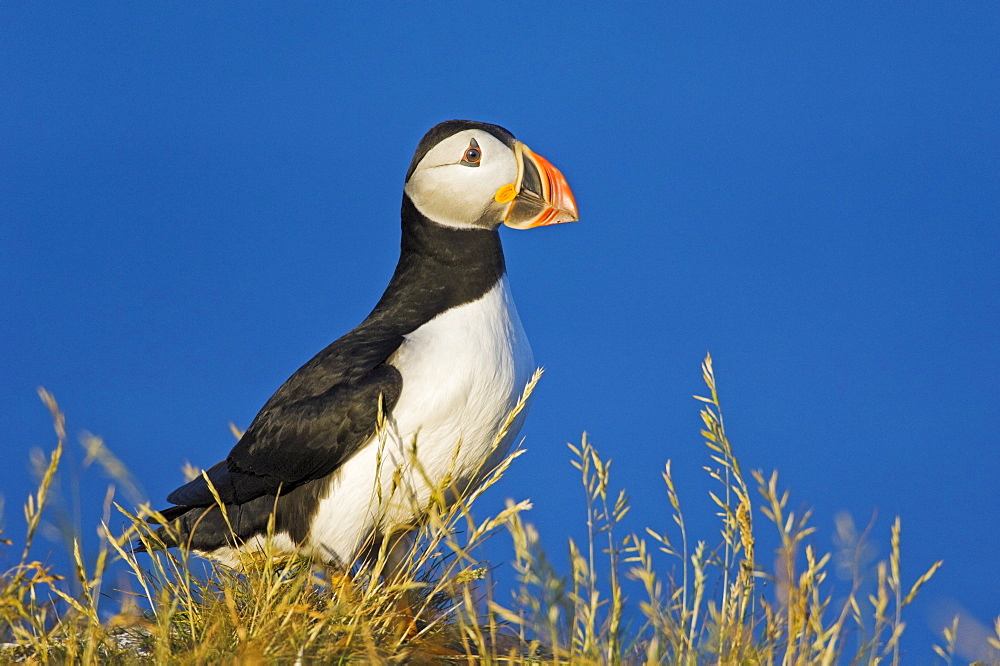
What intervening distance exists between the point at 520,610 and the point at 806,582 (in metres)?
0.79

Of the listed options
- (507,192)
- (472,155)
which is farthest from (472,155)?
(507,192)

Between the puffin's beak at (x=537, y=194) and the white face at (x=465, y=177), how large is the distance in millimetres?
37

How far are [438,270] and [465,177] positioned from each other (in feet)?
1.45

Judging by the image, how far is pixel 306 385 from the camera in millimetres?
4445

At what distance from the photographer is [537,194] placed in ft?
14.7

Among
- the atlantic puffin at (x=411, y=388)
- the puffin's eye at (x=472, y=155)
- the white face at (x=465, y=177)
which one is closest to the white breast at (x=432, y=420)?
the atlantic puffin at (x=411, y=388)

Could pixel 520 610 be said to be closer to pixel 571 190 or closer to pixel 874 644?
pixel 874 644

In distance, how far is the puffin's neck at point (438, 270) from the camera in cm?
447

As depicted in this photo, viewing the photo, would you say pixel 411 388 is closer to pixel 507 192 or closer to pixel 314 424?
pixel 314 424

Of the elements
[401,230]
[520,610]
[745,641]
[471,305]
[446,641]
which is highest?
[401,230]

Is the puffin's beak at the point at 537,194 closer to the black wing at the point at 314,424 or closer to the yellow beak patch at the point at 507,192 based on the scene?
the yellow beak patch at the point at 507,192

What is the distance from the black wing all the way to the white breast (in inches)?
3.0

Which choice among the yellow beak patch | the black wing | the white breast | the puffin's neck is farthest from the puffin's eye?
the black wing

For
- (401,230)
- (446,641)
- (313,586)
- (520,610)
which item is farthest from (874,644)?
(401,230)
